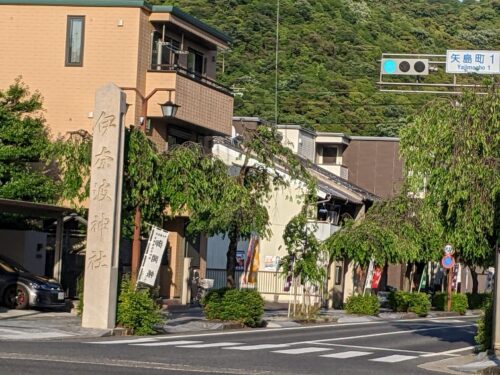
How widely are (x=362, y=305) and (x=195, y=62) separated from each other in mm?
12501

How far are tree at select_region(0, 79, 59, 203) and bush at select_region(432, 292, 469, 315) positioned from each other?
26222 millimetres

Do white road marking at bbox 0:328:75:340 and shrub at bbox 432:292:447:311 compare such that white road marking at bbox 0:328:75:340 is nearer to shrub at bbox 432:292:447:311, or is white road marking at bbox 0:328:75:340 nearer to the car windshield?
the car windshield

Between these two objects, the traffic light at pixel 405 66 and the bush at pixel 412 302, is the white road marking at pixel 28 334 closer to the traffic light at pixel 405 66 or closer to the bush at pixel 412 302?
the traffic light at pixel 405 66

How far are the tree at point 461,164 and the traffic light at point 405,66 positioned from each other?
307 inches

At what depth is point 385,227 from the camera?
51.4 metres

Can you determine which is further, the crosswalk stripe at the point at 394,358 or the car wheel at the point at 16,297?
the car wheel at the point at 16,297

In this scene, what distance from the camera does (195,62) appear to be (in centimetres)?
4600

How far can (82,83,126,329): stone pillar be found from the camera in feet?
89.5

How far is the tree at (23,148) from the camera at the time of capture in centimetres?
3816

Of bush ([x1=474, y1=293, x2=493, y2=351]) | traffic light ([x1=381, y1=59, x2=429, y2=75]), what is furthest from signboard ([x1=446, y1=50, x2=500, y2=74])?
bush ([x1=474, y1=293, x2=493, y2=351])

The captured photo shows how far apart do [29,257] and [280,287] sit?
2163 cm

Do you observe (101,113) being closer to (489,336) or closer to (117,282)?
(117,282)

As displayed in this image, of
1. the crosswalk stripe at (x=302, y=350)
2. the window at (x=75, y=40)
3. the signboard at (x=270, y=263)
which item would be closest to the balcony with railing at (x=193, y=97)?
the window at (x=75, y=40)

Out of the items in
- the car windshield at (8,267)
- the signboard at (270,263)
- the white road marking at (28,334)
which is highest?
the signboard at (270,263)
